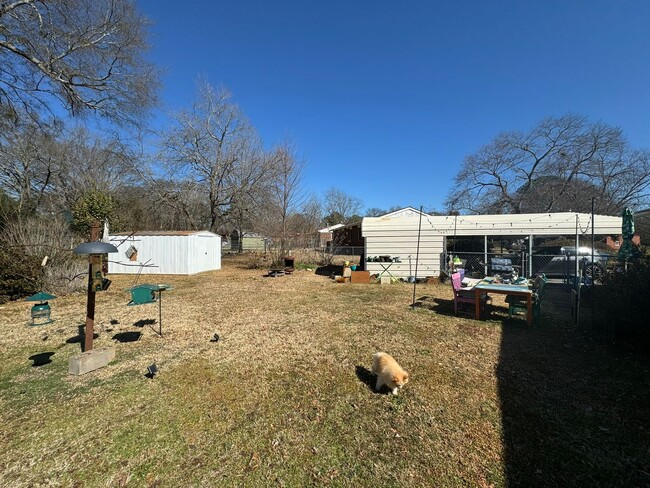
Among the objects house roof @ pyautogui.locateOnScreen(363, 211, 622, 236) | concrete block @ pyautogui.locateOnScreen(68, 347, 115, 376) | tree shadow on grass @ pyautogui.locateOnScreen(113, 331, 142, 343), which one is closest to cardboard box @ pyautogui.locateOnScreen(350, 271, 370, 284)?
house roof @ pyautogui.locateOnScreen(363, 211, 622, 236)

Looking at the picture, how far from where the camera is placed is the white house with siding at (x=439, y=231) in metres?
11.5

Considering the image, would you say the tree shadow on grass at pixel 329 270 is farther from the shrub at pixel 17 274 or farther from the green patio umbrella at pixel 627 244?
the shrub at pixel 17 274

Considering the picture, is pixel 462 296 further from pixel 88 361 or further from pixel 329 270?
pixel 329 270

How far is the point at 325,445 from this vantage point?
2566mm

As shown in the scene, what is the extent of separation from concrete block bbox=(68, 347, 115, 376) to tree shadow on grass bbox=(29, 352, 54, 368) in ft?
2.35

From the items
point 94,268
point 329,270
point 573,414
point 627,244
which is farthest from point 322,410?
point 329,270

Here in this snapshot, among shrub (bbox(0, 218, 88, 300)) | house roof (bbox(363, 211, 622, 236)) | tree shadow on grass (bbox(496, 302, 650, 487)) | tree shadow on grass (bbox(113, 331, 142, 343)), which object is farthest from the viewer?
house roof (bbox(363, 211, 622, 236))

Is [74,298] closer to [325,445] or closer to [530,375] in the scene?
[325,445]

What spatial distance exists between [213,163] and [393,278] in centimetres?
1701

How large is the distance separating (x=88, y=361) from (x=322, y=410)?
3388 millimetres

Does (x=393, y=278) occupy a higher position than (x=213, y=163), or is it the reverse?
(x=213, y=163)

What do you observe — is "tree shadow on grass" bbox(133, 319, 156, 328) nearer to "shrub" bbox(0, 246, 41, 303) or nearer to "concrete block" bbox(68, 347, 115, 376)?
"concrete block" bbox(68, 347, 115, 376)

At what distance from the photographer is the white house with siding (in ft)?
37.8

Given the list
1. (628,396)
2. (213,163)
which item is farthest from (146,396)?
(213,163)
